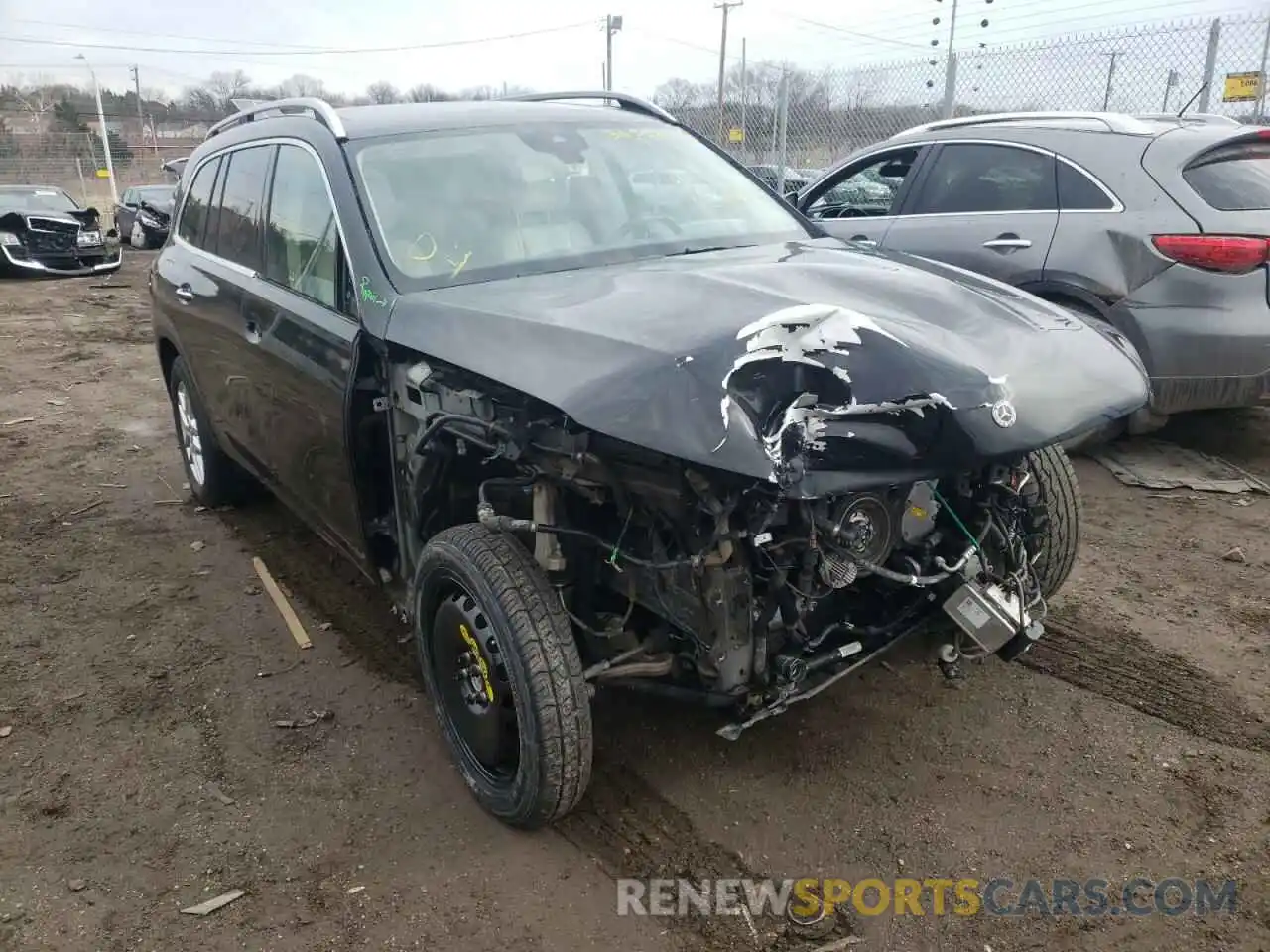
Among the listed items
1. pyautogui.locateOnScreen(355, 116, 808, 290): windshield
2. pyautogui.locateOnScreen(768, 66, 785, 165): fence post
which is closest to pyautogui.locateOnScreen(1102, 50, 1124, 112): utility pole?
pyautogui.locateOnScreen(768, 66, 785, 165): fence post

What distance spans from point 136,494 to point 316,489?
9.13ft

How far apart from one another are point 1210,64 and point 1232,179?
4.02 m

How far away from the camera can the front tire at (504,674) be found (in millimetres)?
2457

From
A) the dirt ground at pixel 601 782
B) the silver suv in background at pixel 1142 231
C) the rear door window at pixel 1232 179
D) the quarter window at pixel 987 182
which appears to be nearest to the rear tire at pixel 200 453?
the dirt ground at pixel 601 782

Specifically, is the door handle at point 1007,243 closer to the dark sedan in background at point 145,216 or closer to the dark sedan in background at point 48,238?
the dark sedan in background at point 48,238

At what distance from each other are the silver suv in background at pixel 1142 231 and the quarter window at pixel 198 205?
315 cm

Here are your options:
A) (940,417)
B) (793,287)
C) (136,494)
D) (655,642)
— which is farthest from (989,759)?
(136,494)

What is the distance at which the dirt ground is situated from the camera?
8.05ft

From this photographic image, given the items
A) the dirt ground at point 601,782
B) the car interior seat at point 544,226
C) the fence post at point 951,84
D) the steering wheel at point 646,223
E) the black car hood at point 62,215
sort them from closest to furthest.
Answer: the dirt ground at point 601,782 < the car interior seat at point 544,226 < the steering wheel at point 646,223 < the fence post at point 951,84 < the black car hood at point 62,215

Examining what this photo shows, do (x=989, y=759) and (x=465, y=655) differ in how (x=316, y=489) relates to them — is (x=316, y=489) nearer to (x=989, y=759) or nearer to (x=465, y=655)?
(x=465, y=655)

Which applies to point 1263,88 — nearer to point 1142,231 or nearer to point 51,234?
point 1142,231

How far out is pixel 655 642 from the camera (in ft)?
8.77

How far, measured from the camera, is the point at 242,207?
4.19 m

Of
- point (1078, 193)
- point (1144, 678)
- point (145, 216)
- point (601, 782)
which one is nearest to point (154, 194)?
point (145, 216)
